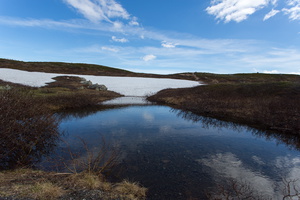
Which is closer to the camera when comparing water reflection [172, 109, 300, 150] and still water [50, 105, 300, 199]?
still water [50, 105, 300, 199]

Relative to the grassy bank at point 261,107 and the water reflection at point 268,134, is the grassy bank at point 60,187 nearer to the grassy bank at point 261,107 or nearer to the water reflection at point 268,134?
the water reflection at point 268,134

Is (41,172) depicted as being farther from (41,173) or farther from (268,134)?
(268,134)

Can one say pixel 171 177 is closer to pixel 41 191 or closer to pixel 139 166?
pixel 139 166

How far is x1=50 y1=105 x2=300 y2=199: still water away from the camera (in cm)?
691

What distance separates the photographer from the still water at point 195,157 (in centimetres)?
691

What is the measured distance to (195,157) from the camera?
9.51 metres

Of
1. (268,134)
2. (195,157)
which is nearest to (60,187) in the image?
(195,157)

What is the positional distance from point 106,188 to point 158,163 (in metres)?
3.46

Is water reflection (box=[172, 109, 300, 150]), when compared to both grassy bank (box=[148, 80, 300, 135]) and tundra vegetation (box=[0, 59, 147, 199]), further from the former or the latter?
tundra vegetation (box=[0, 59, 147, 199])

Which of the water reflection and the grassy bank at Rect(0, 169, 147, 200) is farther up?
the grassy bank at Rect(0, 169, 147, 200)

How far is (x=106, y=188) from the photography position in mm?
6051

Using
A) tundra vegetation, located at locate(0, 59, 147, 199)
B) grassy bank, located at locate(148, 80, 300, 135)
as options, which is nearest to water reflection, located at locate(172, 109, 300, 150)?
grassy bank, located at locate(148, 80, 300, 135)

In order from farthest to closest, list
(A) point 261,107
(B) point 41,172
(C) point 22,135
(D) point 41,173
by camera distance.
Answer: (A) point 261,107 → (C) point 22,135 → (B) point 41,172 → (D) point 41,173

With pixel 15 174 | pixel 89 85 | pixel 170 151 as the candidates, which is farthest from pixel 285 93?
pixel 89 85
